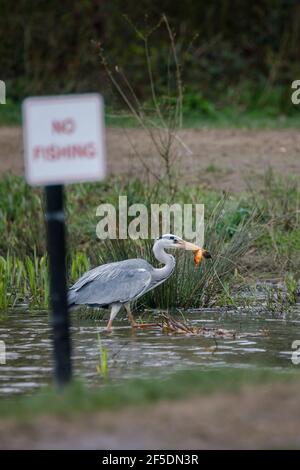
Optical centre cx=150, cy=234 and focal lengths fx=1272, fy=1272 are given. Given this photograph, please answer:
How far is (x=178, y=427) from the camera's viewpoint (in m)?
5.90

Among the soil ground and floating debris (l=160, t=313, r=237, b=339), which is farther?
floating debris (l=160, t=313, r=237, b=339)

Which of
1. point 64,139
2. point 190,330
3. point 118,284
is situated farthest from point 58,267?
point 118,284

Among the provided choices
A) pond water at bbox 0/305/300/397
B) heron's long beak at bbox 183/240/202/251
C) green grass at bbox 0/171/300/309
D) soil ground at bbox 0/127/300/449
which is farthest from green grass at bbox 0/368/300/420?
green grass at bbox 0/171/300/309


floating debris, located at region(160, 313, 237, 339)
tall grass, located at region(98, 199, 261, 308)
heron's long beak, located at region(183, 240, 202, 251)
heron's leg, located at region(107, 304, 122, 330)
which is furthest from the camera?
tall grass, located at region(98, 199, 261, 308)

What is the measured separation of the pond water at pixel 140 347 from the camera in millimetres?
→ 8750

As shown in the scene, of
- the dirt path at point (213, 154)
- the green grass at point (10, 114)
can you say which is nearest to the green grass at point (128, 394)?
the dirt path at point (213, 154)

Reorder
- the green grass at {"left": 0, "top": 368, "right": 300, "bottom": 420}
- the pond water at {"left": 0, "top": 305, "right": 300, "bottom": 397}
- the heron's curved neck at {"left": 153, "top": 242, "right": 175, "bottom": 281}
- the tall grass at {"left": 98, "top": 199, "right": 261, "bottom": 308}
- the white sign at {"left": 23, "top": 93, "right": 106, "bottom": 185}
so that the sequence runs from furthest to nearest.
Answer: the tall grass at {"left": 98, "top": 199, "right": 261, "bottom": 308}
the heron's curved neck at {"left": 153, "top": 242, "right": 175, "bottom": 281}
the pond water at {"left": 0, "top": 305, "right": 300, "bottom": 397}
the white sign at {"left": 23, "top": 93, "right": 106, "bottom": 185}
the green grass at {"left": 0, "top": 368, "right": 300, "bottom": 420}

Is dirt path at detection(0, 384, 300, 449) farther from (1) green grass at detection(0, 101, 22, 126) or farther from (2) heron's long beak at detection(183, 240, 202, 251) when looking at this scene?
(1) green grass at detection(0, 101, 22, 126)

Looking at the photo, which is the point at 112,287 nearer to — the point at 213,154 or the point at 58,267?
the point at 58,267

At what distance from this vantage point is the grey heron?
10641mm

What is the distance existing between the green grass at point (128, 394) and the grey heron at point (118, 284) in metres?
3.60

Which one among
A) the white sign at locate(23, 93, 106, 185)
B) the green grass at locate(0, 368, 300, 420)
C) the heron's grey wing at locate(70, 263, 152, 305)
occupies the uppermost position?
the white sign at locate(23, 93, 106, 185)

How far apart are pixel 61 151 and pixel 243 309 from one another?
5.03 meters

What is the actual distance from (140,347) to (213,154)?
7.91m
